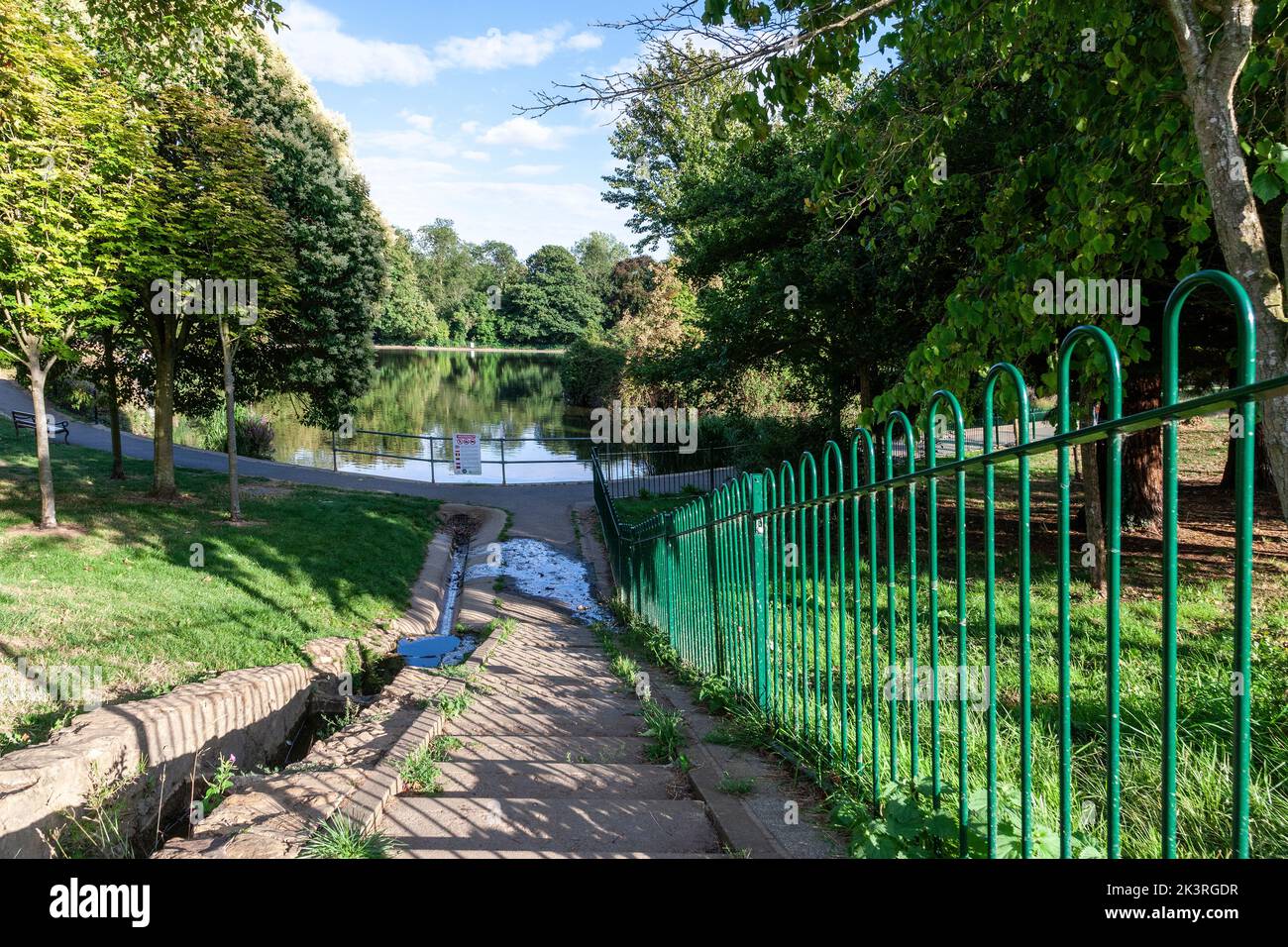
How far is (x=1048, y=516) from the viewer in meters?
12.5

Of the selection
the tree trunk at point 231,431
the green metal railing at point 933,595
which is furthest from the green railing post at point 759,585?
the tree trunk at point 231,431

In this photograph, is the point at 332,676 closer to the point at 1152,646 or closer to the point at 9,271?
the point at 9,271

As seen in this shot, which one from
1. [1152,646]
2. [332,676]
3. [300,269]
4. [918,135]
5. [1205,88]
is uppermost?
[300,269]

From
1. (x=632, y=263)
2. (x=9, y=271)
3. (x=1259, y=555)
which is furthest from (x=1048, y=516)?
(x=632, y=263)

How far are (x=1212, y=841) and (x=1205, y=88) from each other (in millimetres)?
2972

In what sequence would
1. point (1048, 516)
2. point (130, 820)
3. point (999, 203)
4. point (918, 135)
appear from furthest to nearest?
point (1048, 516) → point (999, 203) → point (918, 135) → point (130, 820)

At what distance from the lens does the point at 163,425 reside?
41.4 feet

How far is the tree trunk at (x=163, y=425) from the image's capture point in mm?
12633

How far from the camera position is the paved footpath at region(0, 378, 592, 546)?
55.3 ft

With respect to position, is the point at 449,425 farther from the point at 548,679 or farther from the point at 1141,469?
the point at 548,679

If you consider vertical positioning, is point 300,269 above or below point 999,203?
above

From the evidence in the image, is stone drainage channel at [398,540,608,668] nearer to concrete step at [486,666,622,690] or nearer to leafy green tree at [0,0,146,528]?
concrete step at [486,666,622,690]

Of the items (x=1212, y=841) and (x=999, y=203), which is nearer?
(x=1212, y=841)

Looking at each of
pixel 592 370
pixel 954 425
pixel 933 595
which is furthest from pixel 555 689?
pixel 592 370
